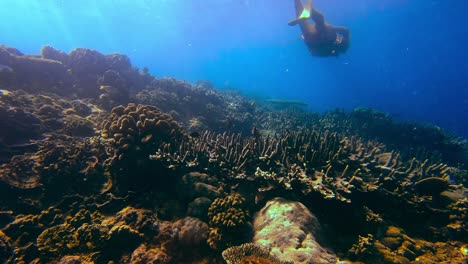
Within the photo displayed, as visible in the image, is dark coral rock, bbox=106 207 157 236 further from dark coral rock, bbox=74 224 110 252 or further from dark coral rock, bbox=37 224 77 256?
dark coral rock, bbox=37 224 77 256

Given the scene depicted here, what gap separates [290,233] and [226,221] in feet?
3.81

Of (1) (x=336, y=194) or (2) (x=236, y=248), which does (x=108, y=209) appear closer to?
(2) (x=236, y=248)

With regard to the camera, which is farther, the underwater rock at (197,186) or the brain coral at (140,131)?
the brain coral at (140,131)

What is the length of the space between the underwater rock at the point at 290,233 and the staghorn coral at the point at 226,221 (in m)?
0.36

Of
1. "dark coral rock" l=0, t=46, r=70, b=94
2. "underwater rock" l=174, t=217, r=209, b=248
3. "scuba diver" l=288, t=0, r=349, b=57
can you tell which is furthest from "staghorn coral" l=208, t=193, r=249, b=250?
"scuba diver" l=288, t=0, r=349, b=57

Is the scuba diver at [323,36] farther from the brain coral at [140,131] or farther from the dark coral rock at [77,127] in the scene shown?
the dark coral rock at [77,127]

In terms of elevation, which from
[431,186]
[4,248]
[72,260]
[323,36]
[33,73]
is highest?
[323,36]

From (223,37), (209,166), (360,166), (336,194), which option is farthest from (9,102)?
(223,37)

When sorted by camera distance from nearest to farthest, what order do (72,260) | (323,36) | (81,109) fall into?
(72,260) < (81,109) < (323,36)

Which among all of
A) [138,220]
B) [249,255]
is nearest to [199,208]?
[138,220]

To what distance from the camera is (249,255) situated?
11.6 feet

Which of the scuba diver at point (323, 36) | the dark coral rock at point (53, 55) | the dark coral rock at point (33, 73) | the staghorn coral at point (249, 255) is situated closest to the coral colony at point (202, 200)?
the staghorn coral at point (249, 255)

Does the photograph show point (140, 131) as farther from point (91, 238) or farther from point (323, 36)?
point (323, 36)

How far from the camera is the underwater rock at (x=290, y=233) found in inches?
144
